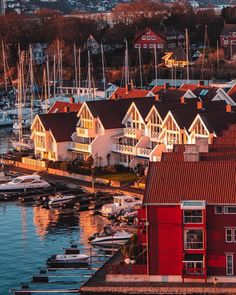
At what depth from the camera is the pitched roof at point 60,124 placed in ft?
160

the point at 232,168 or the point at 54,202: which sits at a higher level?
the point at 232,168

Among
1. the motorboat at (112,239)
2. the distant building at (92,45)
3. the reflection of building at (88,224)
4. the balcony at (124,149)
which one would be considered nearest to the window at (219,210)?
the motorboat at (112,239)

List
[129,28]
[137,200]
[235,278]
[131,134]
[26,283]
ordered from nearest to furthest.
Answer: [235,278] < [26,283] < [137,200] < [131,134] < [129,28]

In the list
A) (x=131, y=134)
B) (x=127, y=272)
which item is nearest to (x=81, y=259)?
(x=127, y=272)

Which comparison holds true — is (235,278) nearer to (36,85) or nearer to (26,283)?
(26,283)

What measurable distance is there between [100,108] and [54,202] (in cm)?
850

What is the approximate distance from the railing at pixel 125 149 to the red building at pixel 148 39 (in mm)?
48638

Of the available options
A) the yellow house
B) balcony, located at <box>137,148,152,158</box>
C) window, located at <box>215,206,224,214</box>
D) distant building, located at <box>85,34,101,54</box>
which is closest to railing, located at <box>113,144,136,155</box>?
balcony, located at <box>137,148,152,158</box>

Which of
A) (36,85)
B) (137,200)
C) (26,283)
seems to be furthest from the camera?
(36,85)

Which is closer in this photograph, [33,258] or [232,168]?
→ [232,168]

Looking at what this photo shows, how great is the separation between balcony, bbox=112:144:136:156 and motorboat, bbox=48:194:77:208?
5406mm

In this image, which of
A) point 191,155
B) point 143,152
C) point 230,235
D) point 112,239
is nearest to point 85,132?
point 143,152

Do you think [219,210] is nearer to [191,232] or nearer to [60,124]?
[191,232]

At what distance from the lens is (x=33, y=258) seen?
1270 inches
